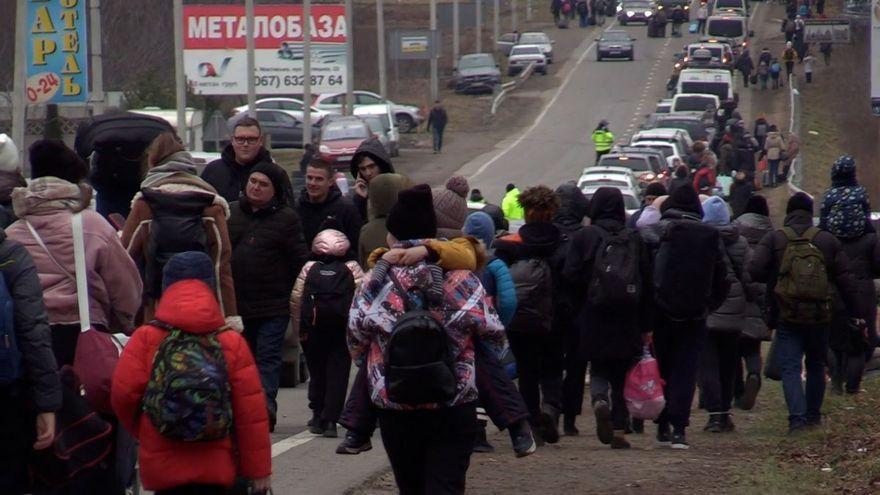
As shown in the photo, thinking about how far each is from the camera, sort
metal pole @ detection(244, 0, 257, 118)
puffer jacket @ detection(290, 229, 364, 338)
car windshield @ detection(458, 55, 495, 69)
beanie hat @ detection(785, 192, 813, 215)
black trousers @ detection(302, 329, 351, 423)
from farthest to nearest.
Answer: car windshield @ detection(458, 55, 495, 69)
metal pole @ detection(244, 0, 257, 118)
beanie hat @ detection(785, 192, 813, 215)
black trousers @ detection(302, 329, 351, 423)
puffer jacket @ detection(290, 229, 364, 338)

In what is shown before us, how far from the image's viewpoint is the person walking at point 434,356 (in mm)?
6816

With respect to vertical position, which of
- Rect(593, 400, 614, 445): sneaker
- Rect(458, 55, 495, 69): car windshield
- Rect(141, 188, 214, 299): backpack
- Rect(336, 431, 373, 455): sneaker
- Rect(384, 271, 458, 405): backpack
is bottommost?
Rect(593, 400, 614, 445): sneaker

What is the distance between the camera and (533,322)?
1059cm

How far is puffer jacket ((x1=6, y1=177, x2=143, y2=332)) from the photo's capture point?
7258 mm

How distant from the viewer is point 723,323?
12.4 meters

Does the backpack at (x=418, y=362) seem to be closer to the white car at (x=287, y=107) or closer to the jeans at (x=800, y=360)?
the jeans at (x=800, y=360)

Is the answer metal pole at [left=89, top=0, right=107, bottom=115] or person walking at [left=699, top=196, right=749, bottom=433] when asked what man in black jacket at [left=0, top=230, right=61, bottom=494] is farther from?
metal pole at [left=89, top=0, right=107, bottom=115]

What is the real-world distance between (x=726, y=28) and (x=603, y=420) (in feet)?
243

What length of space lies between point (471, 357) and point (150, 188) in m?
2.39

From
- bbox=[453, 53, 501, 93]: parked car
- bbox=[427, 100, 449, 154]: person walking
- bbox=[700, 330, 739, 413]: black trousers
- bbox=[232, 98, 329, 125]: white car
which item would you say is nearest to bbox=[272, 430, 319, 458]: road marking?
bbox=[700, 330, 739, 413]: black trousers

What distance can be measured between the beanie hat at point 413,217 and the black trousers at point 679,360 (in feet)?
14.7

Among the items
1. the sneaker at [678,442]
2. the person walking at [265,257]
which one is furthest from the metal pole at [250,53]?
the person walking at [265,257]

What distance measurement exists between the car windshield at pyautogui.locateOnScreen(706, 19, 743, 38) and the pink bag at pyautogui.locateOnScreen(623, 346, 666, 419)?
73502 mm

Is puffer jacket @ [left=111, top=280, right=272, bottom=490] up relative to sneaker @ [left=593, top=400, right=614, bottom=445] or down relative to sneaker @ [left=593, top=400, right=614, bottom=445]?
up
